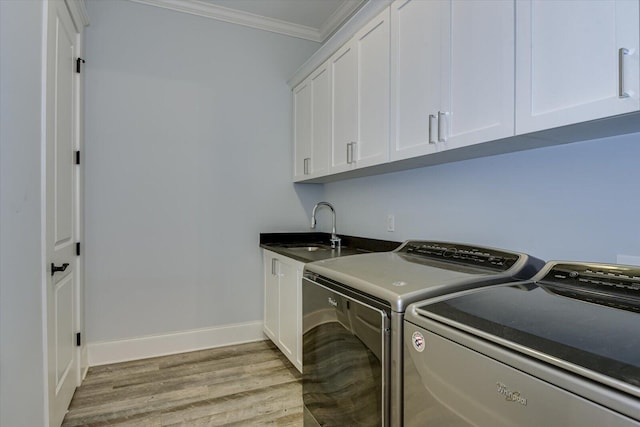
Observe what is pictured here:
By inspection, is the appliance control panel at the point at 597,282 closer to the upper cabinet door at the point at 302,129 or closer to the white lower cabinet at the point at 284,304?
the white lower cabinet at the point at 284,304

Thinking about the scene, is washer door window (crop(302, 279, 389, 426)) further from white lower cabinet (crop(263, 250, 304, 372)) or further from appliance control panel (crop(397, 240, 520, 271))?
appliance control panel (crop(397, 240, 520, 271))

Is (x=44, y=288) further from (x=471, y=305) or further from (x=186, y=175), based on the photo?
(x=471, y=305)

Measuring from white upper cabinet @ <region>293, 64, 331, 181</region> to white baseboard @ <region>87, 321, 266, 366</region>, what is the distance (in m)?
1.46

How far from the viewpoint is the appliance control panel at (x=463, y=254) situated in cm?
149

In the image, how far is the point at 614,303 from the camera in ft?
3.39

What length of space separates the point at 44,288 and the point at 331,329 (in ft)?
4.30

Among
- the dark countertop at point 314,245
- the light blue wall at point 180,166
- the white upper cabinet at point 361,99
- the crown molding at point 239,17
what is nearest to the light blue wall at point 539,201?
the dark countertop at point 314,245

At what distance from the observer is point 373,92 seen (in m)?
2.08

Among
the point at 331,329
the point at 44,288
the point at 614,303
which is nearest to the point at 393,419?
the point at 331,329

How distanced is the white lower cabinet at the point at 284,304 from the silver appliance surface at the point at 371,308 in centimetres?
50

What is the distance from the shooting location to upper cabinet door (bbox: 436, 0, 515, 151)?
1316 mm

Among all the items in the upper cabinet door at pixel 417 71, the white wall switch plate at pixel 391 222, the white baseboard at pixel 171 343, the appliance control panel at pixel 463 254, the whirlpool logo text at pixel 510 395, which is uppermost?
the upper cabinet door at pixel 417 71

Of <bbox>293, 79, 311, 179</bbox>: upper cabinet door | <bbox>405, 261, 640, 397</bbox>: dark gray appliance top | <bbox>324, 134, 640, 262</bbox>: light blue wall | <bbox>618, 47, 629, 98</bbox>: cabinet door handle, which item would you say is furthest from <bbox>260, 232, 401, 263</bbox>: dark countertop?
<bbox>618, 47, 629, 98</bbox>: cabinet door handle

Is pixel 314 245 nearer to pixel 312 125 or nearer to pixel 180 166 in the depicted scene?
pixel 312 125
